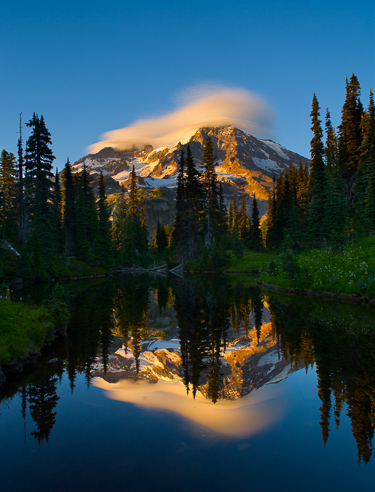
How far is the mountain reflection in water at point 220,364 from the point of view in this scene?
8.35 m

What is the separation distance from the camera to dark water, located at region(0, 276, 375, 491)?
5.99 metres


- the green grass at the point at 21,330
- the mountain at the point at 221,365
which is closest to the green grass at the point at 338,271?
the mountain at the point at 221,365

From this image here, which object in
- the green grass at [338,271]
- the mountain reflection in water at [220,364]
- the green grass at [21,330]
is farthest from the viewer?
the green grass at [338,271]

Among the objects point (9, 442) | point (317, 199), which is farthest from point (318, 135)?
point (9, 442)

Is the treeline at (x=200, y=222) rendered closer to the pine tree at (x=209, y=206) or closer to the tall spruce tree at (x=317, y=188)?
the pine tree at (x=209, y=206)

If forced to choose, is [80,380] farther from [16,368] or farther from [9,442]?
[9,442]

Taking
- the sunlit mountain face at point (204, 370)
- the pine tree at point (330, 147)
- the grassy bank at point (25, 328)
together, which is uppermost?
the pine tree at point (330, 147)

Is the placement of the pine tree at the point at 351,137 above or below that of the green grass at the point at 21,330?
above

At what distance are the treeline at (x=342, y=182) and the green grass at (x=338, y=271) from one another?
1.97 m

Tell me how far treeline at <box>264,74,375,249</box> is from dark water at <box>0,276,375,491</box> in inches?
838

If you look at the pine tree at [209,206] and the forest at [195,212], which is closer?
the forest at [195,212]

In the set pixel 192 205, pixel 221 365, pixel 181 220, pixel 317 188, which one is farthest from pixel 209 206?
pixel 221 365

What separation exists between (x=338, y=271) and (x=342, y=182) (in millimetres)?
25493

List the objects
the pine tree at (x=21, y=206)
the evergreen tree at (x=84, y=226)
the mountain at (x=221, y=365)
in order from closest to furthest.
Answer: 1. the mountain at (x=221, y=365)
2. the pine tree at (x=21, y=206)
3. the evergreen tree at (x=84, y=226)
